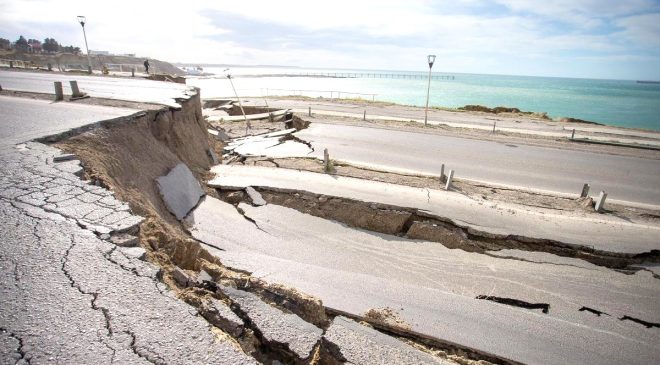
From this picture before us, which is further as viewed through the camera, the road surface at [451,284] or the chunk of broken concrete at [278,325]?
the road surface at [451,284]

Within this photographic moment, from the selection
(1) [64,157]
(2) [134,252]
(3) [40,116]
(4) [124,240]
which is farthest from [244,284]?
(3) [40,116]

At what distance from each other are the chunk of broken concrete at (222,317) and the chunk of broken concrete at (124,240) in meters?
→ 1.15

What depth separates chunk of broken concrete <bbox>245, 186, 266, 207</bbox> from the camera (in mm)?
7906

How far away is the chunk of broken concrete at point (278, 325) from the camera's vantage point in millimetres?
2785

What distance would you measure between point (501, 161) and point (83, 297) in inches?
511

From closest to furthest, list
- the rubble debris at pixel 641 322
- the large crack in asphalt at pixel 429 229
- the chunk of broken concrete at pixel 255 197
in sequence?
the rubble debris at pixel 641 322
the large crack in asphalt at pixel 429 229
the chunk of broken concrete at pixel 255 197

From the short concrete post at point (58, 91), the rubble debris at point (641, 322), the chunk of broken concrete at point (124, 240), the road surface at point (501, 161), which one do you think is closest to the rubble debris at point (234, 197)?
the road surface at point (501, 161)

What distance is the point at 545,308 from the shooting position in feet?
16.1

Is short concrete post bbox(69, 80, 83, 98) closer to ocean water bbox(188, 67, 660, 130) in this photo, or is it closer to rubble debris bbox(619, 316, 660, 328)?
ocean water bbox(188, 67, 660, 130)

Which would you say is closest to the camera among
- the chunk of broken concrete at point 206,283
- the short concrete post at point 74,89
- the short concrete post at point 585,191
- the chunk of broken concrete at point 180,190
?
the chunk of broken concrete at point 206,283

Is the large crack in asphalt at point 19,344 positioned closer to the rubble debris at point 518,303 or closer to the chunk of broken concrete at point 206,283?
the chunk of broken concrete at point 206,283

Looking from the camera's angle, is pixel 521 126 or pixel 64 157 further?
pixel 521 126

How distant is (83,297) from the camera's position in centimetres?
253

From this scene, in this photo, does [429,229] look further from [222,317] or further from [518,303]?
[222,317]
